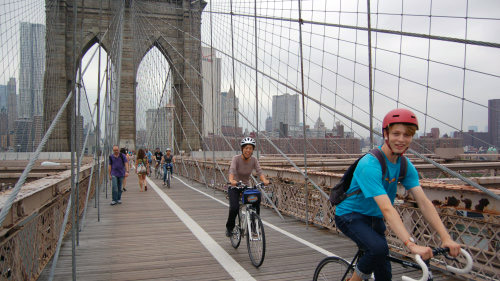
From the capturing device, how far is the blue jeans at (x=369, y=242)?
7.36 ft

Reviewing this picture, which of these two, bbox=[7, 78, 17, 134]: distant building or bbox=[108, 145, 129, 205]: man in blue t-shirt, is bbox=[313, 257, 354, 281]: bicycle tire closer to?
bbox=[108, 145, 129, 205]: man in blue t-shirt

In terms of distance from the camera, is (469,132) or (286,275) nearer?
(286,275)

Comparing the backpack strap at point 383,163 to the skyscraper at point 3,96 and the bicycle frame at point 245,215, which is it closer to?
the bicycle frame at point 245,215

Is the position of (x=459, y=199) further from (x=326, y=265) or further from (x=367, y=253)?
(x=367, y=253)

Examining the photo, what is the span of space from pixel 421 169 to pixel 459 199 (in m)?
6.19

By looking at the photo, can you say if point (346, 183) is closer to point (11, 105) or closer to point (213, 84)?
point (11, 105)

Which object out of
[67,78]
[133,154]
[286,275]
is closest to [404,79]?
[286,275]

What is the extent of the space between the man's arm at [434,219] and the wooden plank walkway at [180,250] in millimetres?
2036

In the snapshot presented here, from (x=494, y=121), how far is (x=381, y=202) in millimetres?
2664

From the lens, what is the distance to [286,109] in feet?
39.0

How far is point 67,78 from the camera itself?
35.1 meters

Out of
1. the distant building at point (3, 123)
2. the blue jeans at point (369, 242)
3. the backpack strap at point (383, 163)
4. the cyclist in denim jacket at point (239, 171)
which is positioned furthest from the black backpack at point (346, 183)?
the distant building at point (3, 123)

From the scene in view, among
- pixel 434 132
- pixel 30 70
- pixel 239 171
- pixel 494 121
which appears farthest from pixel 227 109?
pixel 494 121

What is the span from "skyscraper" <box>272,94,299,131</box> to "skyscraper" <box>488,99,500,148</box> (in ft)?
24.2
